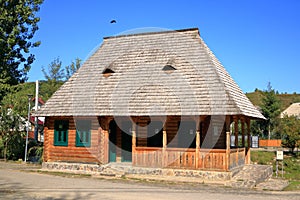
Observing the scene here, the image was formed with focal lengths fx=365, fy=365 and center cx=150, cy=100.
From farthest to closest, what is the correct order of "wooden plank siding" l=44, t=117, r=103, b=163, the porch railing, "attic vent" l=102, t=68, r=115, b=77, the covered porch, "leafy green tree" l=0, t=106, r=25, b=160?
"leafy green tree" l=0, t=106, r=25, b=160, "attic vent" l=102, t=68, r=115, b=77, "wooden plank siding" l=44, t=117, r=103, b=163, the covered porch, the porch railing

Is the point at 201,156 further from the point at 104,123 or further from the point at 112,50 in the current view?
the point at 112,50

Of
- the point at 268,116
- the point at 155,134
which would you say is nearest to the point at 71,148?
the point at 155,134

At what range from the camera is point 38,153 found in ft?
81.6

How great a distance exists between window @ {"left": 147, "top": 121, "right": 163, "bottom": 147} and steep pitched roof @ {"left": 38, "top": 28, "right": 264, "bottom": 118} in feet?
6.23

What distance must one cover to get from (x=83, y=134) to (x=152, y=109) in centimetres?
463

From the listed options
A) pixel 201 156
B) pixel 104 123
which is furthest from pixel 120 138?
pixel 201 156

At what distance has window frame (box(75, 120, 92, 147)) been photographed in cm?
1994

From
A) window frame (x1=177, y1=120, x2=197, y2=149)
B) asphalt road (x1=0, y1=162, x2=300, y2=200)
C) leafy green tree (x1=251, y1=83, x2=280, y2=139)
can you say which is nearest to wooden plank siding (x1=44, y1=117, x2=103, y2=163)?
asphalt road (x1=0, y1=162, x2=300, y2=200)

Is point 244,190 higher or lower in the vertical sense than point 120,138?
lower

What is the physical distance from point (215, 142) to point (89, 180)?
23.7ft

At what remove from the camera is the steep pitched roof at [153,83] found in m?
17.5

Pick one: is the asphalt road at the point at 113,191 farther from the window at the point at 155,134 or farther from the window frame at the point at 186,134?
the window frame at the point at 186,134

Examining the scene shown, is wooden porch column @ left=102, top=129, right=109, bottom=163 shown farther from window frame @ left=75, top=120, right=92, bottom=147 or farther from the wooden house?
window frame @ left=75, top=120, right=92, bottom=147

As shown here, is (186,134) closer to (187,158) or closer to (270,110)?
(187,158)
